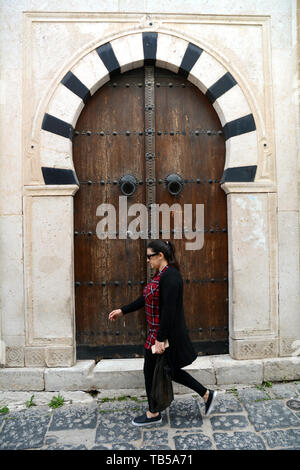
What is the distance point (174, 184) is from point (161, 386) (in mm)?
1813

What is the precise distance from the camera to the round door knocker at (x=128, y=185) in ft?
10.5

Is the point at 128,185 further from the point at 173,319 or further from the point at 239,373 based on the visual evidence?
the point at 239,373

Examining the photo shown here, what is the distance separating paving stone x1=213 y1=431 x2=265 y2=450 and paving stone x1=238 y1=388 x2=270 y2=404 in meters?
0.48

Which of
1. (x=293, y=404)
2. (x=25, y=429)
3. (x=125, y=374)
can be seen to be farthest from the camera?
(x=125, y=374)

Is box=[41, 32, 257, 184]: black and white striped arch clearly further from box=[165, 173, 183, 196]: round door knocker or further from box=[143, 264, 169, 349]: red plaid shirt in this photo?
box=[143, 264, 169, 349]: red plaid shirt

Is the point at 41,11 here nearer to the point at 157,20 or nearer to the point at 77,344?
the point at 157,20

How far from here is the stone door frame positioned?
121 inches

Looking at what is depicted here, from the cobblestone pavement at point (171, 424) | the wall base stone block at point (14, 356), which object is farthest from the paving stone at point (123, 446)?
the wall base stone block at point (14, 356)

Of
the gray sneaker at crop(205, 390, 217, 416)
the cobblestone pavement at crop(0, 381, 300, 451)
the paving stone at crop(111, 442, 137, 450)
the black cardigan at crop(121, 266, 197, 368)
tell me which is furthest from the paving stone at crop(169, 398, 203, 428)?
the black cardigan at crop(121, 266, 197, 368)

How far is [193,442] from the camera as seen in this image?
7.59 ft

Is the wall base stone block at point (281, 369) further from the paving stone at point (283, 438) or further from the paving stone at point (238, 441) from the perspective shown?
the paving stone at point (238, 441)

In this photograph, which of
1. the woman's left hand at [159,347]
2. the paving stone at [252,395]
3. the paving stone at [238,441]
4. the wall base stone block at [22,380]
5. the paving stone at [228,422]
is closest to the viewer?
the paving stone at [238,441]

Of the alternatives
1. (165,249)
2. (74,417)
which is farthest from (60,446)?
(165,249)

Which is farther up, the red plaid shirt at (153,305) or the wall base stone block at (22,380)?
the red plaid shirt at (153,305)
